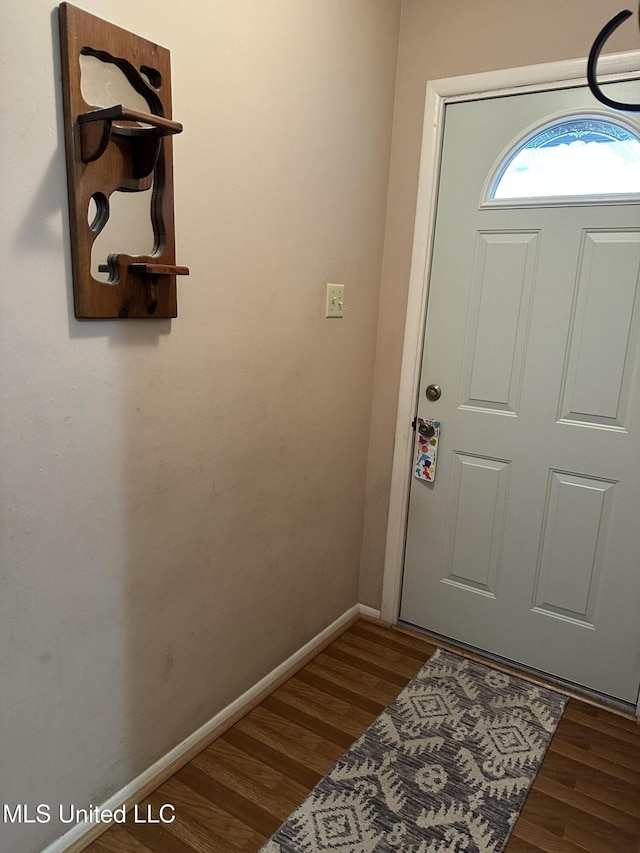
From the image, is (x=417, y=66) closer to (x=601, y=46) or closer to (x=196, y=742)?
(x=601, y=46)

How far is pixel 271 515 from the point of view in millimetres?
1959

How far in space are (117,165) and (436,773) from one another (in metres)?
1.81

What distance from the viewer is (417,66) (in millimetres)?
2104

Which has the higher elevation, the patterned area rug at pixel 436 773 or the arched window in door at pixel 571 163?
the arched window in door at pixel 571 163

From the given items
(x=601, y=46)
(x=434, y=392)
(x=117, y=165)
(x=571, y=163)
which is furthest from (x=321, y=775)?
(x=571, y=163)

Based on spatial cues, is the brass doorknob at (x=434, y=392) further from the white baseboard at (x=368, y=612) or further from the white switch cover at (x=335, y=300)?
the white baseboard at (x=368, y=612)

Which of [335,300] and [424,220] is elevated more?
[424,220]

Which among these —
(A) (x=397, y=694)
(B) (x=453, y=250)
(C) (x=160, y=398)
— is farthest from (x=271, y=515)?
(B) (x=453, y=250)

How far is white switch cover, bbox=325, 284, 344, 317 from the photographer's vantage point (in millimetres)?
2039

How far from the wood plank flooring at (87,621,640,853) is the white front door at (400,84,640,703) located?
299mm

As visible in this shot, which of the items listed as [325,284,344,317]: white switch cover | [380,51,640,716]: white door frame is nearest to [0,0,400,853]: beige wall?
[325,284,344,317]: white switch cover

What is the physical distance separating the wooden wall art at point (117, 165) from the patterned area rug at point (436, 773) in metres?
1.38

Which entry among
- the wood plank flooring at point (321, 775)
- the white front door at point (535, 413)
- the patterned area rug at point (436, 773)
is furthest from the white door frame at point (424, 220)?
the patterned area rug at point (436, 773)

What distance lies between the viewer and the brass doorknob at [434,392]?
7.34ft
